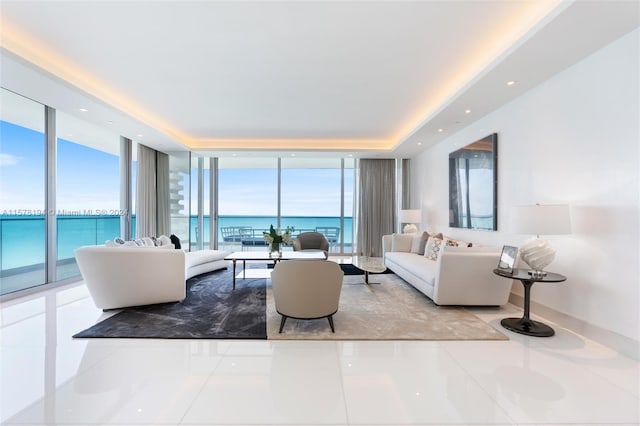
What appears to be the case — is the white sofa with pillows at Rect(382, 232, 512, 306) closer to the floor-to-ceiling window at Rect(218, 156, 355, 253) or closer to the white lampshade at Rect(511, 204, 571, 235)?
the white lampshade at Rect(511, 204, 571, 235)

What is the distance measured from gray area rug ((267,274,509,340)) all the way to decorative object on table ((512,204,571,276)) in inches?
33.7

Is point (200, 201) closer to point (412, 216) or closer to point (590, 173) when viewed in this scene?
point (412, 216)

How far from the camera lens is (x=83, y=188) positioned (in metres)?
5.70

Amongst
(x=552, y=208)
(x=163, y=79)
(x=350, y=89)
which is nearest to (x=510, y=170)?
(x=552, y=208)

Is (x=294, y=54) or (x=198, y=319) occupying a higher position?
(x=294, y=54)

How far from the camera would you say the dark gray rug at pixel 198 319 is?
9.57ft

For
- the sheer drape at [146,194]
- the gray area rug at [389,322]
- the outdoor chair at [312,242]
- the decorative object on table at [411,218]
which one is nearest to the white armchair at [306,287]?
the gray area rug at [389,322]

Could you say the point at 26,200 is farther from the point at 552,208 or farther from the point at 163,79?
the point at 552,208

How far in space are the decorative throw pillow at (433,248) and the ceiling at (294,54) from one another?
2.00 meters

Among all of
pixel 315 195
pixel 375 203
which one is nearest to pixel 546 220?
pixel 375 203

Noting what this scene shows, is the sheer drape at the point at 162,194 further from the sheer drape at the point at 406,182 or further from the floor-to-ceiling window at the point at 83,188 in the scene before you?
the sheer drape at the point at 406,182

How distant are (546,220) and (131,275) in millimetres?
4564

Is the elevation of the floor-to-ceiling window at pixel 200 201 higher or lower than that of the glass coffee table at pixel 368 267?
higher

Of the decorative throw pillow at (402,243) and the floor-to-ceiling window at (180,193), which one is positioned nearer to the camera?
the decorative throw pillow at (402,243)
